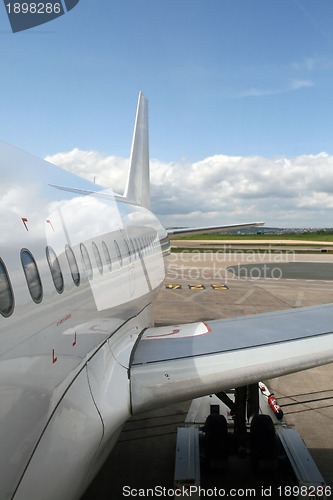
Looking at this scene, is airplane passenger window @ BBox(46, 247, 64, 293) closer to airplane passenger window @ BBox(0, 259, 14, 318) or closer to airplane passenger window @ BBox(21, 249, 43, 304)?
airplane passenger window @ BBox(21, 249, 43, 304)

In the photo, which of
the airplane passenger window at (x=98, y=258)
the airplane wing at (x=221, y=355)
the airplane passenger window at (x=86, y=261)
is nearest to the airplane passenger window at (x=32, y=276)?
the airplane passenger window at (x=86, y=261)

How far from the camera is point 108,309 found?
6.47 meters

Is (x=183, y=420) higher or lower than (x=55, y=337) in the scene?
lower

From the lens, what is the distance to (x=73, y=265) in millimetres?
5355

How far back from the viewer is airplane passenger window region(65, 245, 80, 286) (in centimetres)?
523

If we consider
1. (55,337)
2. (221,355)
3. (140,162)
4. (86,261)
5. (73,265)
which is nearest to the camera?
(55,337)

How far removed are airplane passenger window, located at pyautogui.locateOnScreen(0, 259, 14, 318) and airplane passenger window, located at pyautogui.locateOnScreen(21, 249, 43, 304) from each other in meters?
0.37

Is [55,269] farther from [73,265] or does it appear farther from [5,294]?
[5,294]

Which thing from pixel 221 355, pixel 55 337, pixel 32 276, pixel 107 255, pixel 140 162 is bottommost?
pixel 221 355

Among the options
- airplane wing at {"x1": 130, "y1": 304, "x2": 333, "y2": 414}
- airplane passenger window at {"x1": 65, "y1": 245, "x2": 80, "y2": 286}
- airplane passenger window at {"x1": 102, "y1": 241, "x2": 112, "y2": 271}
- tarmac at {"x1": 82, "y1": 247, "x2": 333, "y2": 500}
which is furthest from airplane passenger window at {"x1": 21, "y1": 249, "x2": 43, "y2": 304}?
tarmac at {"x1": 82, "y1": 247, "x2": 333, "y2": 500}

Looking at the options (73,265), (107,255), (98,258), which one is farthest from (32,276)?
(107,255)

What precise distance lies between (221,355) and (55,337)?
129 inches

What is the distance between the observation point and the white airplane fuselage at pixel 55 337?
3432 mm

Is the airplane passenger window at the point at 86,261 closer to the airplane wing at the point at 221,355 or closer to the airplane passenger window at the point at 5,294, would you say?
the airplane wing at the point at 221,355
